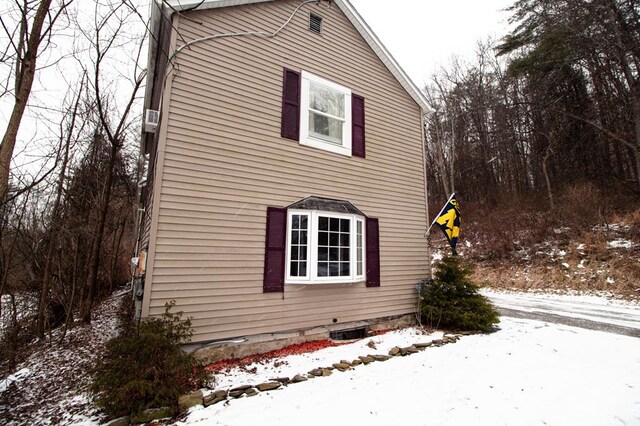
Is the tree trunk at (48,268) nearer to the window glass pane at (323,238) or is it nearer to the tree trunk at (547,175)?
the window glass pane at (323,238)

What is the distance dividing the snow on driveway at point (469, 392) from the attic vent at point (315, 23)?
23.7 ft

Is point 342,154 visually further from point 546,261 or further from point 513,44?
point 513,44

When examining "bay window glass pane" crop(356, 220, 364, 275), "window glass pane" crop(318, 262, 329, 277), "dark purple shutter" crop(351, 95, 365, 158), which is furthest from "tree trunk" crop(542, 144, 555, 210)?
"window glass pane" crop(318, 262, 329, 277)

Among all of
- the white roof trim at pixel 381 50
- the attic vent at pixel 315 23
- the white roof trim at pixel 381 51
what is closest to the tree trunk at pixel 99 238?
the white roof trim at pixel 381 51

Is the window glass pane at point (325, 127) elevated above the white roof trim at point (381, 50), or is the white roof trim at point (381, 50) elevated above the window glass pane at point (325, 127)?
the white roof trim at point (381, 50)

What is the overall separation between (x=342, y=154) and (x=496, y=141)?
19627mm

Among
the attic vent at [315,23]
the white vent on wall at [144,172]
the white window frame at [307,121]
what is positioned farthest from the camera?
the white vent on wall at [144,172]

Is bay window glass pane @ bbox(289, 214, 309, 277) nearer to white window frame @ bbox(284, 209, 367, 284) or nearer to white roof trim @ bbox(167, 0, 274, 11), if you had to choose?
white window frame @ bbox(284, 209, 367, 284)

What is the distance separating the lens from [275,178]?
5.91m

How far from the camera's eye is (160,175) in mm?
4805

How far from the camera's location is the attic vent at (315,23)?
7102 mm

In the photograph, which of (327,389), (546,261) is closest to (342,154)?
(327,389)

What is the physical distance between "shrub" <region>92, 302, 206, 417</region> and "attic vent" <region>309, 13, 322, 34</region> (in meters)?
6.77

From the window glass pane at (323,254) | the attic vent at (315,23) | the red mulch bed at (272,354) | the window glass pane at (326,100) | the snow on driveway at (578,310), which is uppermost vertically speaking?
the attic vent at (315,23)
